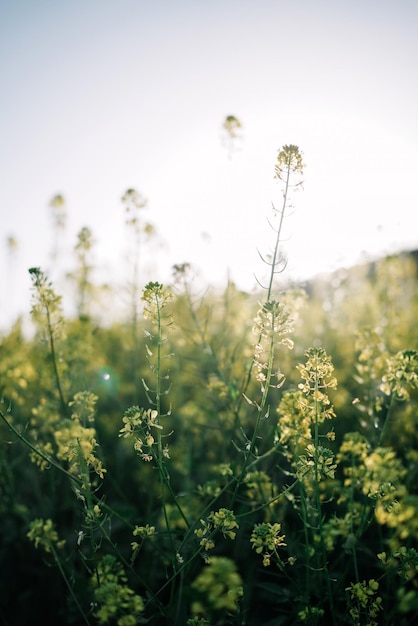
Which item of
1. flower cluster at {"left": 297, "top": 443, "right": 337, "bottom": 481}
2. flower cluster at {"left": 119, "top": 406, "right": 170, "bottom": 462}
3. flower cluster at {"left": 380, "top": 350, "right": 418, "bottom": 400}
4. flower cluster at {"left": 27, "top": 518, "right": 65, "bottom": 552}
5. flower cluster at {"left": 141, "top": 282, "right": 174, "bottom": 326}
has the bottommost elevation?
flower cluster at {"left": 27, "top": 518, "right": 65, "bottom": 552}

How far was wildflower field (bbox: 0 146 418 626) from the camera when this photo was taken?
184 cm

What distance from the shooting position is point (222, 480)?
303 cm

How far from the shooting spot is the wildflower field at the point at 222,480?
1.84m

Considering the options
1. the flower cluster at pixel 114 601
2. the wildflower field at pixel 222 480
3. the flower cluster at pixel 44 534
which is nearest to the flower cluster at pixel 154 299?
the wildflower field at pixel 222 480

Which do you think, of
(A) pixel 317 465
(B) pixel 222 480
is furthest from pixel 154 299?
(B) pixel 222 480

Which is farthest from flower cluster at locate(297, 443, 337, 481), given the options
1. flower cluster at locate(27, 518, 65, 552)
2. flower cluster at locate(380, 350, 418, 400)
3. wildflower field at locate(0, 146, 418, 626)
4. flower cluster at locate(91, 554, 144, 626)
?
flower cluster at locate(27, 518, 65, 552)

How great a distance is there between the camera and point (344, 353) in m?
4.88

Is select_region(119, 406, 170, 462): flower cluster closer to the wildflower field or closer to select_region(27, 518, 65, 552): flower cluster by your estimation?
the wildflower field

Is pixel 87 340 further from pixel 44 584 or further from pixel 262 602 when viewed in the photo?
→ pixel 262 602

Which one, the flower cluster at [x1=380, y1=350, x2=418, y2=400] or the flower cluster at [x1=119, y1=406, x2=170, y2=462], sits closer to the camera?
the flower cluster at [x1=119, y1=406, x2=170, y2=462]

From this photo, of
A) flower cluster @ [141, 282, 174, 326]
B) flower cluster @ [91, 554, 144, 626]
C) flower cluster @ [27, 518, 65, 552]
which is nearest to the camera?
flower cluster @ [91, 554, 144, 626]

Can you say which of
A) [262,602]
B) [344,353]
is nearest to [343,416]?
[344,353]

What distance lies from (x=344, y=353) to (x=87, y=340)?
2.99 meters

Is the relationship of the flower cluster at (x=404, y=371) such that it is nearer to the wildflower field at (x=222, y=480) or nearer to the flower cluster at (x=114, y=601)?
the wildflower field at (x=222, y=480)
